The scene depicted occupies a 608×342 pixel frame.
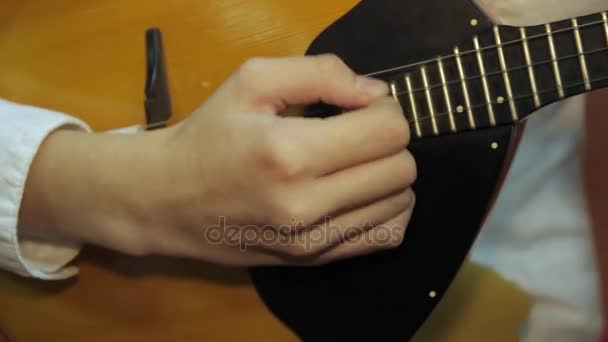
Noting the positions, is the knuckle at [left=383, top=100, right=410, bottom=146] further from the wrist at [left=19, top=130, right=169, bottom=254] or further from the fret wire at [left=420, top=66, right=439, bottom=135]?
the wrist at [left=19, top=130, right=169, bottom=254]

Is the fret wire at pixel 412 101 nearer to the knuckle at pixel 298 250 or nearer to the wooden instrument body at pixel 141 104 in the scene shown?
the wooden instrument body at pixel 141 104

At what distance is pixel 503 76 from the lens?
512 mm

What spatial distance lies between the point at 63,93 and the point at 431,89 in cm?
44

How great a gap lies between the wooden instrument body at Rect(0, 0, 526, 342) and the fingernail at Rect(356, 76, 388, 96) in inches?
2.0

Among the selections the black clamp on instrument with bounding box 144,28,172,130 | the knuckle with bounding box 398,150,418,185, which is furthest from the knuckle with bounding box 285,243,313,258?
the black clamp on instrument with bounding box 144,28,172,130

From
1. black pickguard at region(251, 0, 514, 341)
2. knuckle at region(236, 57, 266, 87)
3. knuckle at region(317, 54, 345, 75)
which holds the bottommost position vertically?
black pickguard at region(251, 0, 514, 341)

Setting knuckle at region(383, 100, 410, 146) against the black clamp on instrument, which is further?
the black clamp on instrument

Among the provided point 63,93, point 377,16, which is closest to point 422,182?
point 377,16

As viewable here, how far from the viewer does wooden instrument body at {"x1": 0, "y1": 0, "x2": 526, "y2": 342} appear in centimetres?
59

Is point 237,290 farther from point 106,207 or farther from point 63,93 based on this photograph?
point 63,93

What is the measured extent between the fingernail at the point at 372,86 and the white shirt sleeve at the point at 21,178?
0.32 metres

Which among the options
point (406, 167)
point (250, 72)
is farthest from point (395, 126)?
point (250, 72)

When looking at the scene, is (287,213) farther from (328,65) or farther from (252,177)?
(328,65)

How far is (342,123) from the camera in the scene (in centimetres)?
46
